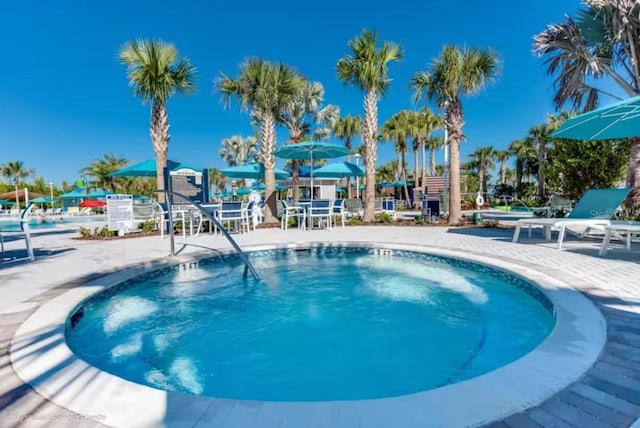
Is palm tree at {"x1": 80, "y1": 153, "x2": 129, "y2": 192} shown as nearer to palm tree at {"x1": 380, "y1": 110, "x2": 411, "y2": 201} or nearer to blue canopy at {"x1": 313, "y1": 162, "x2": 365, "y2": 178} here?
palm tree at {"x1": 380, "y1": 110, "x2": 411, "y2": 201}

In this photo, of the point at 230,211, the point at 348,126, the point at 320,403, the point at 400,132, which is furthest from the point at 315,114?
the point at 320,403

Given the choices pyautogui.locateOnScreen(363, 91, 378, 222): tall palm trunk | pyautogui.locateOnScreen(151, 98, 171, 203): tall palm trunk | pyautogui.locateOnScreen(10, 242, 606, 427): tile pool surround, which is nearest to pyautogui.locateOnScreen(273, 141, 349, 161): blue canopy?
pyautogui.locateOnScreen(363, 91, 378, 222): tall palm trunk

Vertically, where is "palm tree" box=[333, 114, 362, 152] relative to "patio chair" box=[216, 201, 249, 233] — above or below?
above

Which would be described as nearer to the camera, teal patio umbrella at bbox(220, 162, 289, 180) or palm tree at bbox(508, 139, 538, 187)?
teal patio umbrella at bbox(220, 162, 289, 180)

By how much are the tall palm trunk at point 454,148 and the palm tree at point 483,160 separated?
27691 mm

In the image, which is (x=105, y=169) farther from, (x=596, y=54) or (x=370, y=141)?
(x=596, y=54)

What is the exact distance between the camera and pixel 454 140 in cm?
1048

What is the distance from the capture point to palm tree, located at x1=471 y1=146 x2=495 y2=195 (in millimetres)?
36406

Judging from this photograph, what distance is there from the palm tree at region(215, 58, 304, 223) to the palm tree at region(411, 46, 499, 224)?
433cm

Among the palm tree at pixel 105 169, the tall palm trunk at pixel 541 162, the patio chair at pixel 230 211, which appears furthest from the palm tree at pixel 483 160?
the palm tree at pixel 105 169

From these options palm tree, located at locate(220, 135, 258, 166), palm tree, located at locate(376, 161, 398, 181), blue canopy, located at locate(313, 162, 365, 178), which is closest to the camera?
blue canopy, located at locate(313, 162, 365, 178)

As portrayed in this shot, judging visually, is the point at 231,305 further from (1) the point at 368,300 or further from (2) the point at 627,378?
(2) the point at 627,378

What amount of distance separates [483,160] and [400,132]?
17.9 meters

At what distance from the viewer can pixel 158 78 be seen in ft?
32.7
